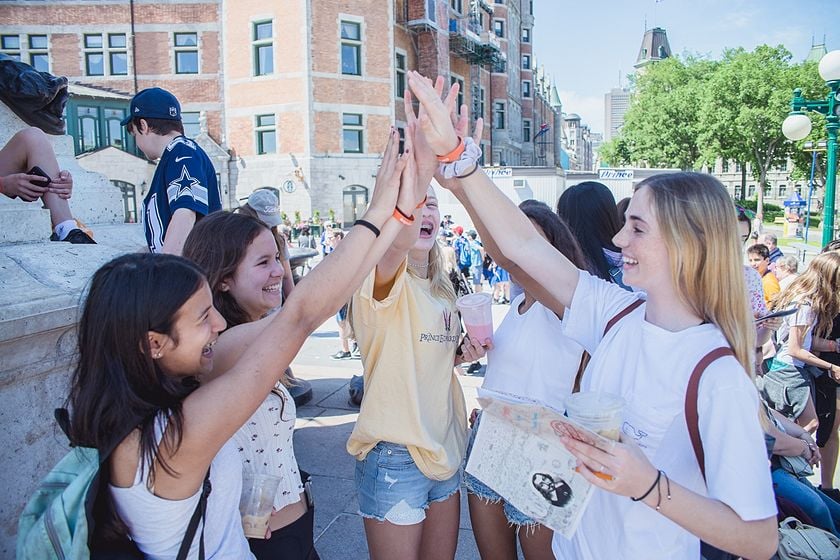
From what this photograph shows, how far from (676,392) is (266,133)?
29.2 m

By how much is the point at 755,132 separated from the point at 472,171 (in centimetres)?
4153

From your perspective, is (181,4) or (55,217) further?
(181,4)

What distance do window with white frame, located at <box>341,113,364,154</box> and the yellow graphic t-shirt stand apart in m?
27.4

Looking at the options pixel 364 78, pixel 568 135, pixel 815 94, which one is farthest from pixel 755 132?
pixel 568 135

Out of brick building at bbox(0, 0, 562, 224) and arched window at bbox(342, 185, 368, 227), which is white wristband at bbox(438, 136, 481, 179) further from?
arched window at bbox(342, 185, 368, 227)

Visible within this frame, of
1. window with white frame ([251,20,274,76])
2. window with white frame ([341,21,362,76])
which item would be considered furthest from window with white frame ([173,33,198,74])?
window with white frame ([341,21,362,76])

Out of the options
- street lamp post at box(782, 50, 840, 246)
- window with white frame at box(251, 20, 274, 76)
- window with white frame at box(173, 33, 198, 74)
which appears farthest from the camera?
window with white frame at box(173, 33, 198, 74)

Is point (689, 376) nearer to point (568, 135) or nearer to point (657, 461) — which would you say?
point (657, 461)

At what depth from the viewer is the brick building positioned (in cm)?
2738

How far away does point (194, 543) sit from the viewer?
1.50 metres

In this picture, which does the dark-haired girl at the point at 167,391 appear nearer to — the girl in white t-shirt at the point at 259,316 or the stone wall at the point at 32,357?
the girl in white t-shirt at the point at 259,316

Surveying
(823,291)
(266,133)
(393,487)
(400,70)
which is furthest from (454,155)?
(400,70)

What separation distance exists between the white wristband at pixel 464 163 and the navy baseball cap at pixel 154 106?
Result: 5.80ft

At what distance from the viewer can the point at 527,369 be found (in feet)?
7.91
